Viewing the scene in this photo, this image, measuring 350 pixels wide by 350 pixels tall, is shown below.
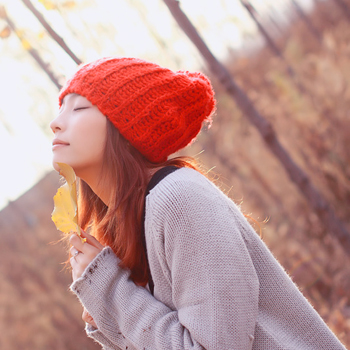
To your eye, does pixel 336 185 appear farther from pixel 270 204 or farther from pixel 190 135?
pixel 190 135

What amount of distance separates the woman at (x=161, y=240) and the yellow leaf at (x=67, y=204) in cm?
5

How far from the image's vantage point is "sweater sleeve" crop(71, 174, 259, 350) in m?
1.22

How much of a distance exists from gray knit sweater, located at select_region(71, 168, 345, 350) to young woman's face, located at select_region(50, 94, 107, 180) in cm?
37

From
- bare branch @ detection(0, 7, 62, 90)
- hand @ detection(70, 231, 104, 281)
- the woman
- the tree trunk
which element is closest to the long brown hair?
the woman

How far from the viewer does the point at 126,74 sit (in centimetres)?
167

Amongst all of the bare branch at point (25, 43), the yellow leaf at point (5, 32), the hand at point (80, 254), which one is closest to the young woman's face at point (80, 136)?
the hand at point (80, 254)

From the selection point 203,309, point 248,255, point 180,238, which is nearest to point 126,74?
point 180,238

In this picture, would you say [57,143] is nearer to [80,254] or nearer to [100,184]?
[100,184]

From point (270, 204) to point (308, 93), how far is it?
2668 mm

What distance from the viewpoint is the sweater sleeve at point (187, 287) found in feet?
4.01

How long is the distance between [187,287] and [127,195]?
0.47 meters

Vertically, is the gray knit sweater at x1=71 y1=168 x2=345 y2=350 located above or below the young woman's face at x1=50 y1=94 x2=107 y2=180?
below

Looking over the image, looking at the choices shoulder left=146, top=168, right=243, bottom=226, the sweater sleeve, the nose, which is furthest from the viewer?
the nose

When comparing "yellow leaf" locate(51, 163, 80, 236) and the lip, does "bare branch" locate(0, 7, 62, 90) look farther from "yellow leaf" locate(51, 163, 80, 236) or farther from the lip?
"yellow leaf" locate(51, 163, 80, 236)
